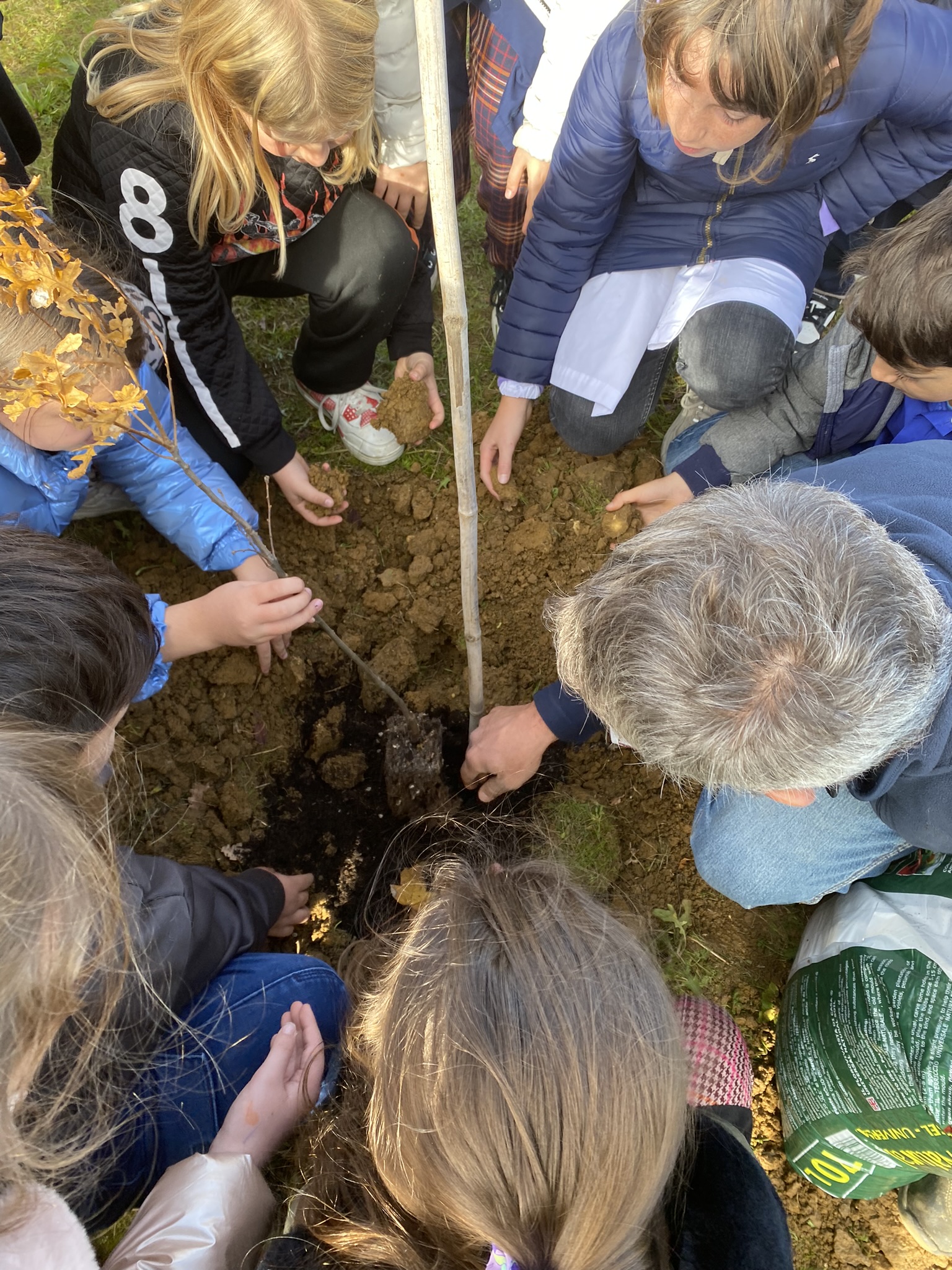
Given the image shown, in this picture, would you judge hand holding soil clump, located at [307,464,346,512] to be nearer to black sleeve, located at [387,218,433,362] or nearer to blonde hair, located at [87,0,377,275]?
black sleeve, located at [387,218,433,362]

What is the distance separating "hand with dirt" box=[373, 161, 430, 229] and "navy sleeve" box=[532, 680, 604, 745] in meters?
1.49

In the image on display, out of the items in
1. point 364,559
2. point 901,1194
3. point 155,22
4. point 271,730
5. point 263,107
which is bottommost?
point 901,1194

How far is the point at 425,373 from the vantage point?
2.47 meters

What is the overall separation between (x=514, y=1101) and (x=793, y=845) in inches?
42.9

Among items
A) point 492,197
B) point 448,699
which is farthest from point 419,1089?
point 492,197

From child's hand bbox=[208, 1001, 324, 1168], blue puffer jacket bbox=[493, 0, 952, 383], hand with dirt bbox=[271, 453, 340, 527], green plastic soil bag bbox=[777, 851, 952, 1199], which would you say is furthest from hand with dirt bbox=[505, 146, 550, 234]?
child's hand bbox=[208, 1001, 324, 1168]

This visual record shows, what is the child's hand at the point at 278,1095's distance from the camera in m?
1.43

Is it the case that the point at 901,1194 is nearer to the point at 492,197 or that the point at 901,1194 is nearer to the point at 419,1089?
the point at 419,1089

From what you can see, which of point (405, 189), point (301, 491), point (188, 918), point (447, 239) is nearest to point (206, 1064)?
point (188, 918)

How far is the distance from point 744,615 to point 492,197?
1909 millimetres

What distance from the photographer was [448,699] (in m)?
2.20

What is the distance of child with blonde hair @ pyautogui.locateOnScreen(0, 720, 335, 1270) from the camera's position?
3.19ft

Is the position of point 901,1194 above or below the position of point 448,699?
below

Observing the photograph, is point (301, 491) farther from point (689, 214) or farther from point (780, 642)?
point (780, 642)
